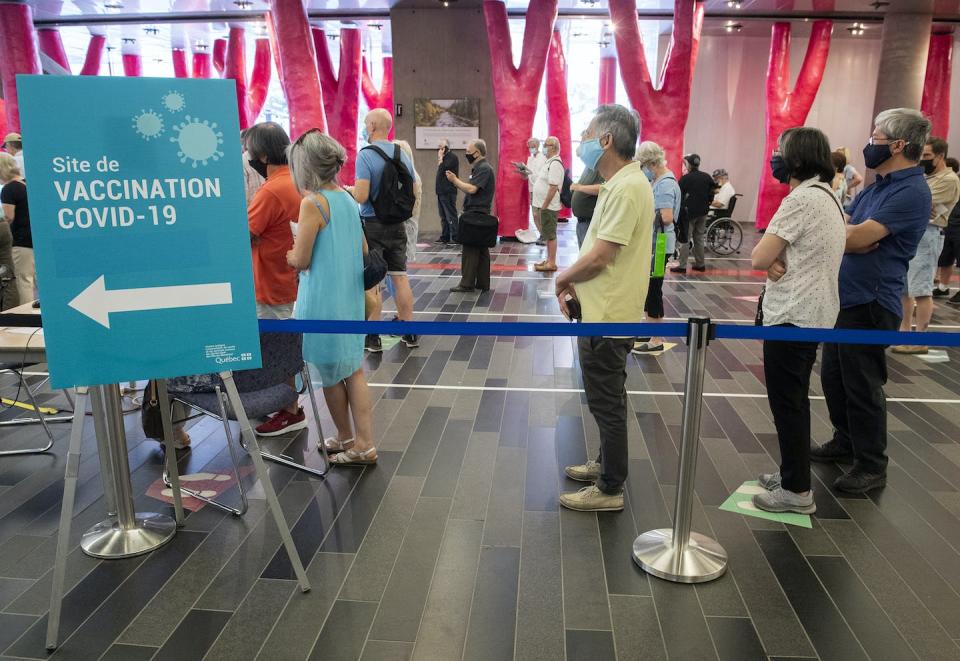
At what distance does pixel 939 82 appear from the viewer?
1435 centimetres

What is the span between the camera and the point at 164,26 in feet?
47.6

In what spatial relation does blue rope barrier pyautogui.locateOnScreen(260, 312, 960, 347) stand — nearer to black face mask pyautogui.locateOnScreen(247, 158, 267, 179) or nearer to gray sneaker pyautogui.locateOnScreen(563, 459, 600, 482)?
gray sneaker pyautogui.locateOnScreen(563, 459, 600, 482)

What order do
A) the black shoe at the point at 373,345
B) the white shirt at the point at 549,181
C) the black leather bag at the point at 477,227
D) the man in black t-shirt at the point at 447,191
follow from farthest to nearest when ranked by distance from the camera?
the man in black t-shirt at the point at 447,191
the white shirt at the point at 549,181
the black leather bag at the point at 477,227
the black shoe at the point at 373,345

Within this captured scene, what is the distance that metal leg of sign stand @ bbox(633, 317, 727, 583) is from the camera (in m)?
2.53

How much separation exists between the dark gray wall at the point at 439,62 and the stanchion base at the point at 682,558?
Answer: 10455 mm

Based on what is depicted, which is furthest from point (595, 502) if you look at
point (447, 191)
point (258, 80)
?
point (258, 80)

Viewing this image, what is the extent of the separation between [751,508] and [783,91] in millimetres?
12061

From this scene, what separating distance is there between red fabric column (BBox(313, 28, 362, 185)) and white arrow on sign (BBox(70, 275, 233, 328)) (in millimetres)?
11458

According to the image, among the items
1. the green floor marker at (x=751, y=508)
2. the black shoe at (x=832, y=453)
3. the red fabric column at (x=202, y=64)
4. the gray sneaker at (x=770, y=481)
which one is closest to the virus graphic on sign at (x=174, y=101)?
the green floor marker at (x=751, y=508)

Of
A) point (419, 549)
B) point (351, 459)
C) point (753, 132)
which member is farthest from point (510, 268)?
point (753, 132)

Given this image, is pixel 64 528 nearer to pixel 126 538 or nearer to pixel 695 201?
pixel 126 538

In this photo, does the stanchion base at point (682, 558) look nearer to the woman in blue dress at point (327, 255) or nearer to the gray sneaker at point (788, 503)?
the gray sneaker at point (788, 503)

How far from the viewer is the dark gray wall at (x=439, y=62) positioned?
1230 centimetres

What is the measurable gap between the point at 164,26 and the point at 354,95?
4163 millimetres
